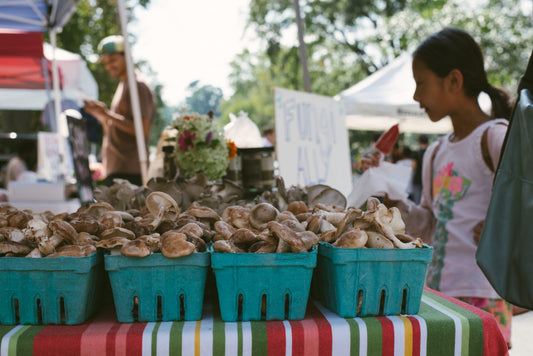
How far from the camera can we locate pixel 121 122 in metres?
3.85

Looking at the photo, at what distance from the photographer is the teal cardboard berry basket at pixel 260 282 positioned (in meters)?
1.19

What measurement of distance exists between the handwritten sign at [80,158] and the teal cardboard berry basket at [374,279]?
1.60 meters

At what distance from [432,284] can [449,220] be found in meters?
0.33

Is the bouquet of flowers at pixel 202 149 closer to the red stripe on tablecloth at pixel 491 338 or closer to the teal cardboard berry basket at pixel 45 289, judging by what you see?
the teal cardboard berry basket at pixel 45 289

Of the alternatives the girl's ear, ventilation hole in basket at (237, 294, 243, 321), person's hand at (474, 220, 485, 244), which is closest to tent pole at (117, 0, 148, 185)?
the girl's ear

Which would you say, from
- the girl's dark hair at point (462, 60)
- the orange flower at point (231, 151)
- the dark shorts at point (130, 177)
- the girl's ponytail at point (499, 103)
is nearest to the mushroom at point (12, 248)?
the orange flower at point (231, 151)

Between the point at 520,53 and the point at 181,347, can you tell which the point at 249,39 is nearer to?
the point at 520,53

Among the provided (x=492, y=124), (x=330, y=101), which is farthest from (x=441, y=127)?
(x=492, y=124)

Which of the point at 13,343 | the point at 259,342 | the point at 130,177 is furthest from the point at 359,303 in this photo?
the point at 130,177

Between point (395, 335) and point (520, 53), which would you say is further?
point (520, 53)

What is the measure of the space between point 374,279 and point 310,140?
9.59ft

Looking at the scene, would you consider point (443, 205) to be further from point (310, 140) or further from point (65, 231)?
point (310, 140)

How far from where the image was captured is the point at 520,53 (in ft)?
59.0

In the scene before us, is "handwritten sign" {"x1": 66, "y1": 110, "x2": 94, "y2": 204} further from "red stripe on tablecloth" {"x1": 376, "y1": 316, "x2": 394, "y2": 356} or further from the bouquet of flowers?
"red stripe on tablecloth" {"x1": 376, "y1": 316, "x2": 394, "y2": 356}
